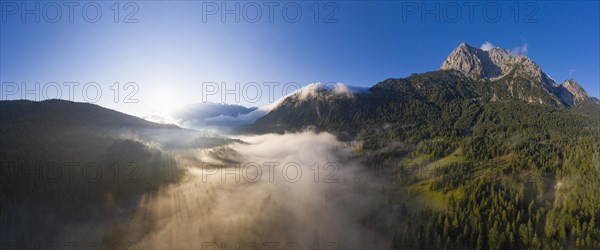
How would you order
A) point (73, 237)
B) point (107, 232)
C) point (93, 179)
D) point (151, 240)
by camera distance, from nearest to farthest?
point (73, 237) < point (107, 232) < point (93, 179) < point (151, 240)

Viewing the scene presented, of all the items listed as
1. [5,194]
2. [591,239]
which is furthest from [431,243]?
[5,194]

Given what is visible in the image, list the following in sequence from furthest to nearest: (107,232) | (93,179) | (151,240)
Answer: (151,240) → (93,179) → (107,232)

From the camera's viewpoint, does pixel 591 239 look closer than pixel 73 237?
No

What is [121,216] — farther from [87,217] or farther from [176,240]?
[176,240]

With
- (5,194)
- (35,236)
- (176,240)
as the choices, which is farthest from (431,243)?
(5,194)

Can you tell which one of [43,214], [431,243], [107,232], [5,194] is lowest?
[431,243]

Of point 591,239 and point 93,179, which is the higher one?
point 93,179

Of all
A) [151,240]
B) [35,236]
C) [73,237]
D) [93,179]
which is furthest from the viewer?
[151,240]

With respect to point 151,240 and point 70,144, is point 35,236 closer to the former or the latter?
point 151,240

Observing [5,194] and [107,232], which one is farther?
[107,232]
